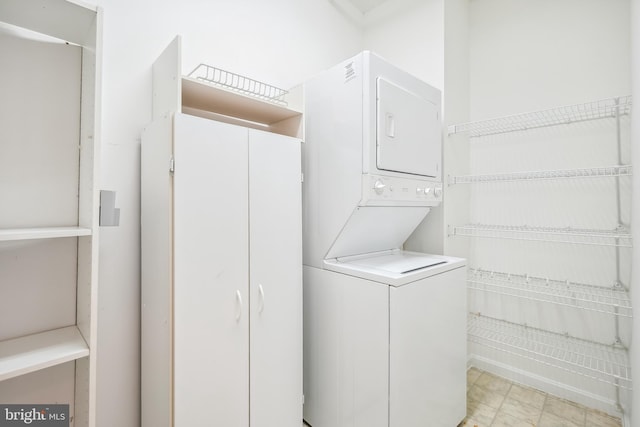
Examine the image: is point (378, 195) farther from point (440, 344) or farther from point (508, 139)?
point (508, 139)

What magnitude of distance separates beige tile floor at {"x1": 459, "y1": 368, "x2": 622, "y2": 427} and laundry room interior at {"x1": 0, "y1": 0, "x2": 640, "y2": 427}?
0.02 meters

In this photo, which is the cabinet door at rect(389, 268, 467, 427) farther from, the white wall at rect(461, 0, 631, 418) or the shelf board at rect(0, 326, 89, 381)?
the shelf board at rect(0, 326, 89, 381)

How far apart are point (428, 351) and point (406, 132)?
1311mm

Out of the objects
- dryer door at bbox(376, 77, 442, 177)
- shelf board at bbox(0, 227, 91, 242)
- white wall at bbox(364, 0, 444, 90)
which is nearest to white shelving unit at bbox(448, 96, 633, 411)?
→ dryer door at bbox(376, 77, 442, 177)

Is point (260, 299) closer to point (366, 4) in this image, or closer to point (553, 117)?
point (553, 117)

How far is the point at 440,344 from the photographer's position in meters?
1.79

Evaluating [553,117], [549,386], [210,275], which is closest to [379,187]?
[210,275]

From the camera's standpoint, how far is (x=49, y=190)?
1.32 metres

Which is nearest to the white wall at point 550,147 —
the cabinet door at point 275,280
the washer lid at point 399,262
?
the washer lid at point 399,262

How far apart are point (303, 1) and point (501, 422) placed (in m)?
3.52

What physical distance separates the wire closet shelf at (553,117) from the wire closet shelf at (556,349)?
64.8 inches

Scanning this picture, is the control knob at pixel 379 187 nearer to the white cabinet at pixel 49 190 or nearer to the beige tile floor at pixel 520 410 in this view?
the white cabinet at pixel 49 190

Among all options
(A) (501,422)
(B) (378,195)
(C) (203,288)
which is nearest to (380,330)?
(B) (378,195)

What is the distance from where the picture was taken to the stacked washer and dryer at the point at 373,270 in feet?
5.18
